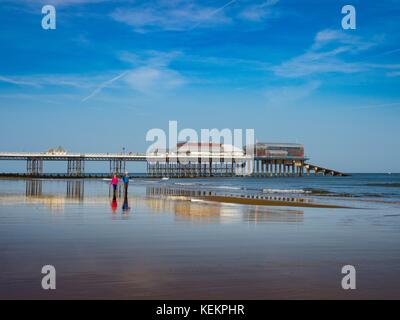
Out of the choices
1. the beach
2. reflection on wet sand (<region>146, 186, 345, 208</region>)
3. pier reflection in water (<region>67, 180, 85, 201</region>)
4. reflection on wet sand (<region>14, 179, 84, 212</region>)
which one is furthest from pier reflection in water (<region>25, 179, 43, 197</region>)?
the beach

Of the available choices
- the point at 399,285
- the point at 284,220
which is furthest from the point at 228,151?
the point at 399,285

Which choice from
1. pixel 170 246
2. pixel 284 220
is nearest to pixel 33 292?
pixel 170 246

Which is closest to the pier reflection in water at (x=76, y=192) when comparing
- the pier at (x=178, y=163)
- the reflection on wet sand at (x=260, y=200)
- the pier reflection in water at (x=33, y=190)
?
the pier reflection in water at (x=33, y=190)

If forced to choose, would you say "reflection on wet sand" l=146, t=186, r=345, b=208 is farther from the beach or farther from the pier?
the pier

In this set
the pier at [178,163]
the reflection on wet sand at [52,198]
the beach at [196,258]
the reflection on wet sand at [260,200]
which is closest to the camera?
the beach at [196,258]

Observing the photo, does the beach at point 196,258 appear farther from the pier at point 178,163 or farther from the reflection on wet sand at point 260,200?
the pier at point 178,163

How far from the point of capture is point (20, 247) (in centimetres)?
930

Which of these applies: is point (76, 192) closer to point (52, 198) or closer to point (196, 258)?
point (52, 198)

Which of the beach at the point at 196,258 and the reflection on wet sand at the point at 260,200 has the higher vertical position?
the beach at the point at 196,258

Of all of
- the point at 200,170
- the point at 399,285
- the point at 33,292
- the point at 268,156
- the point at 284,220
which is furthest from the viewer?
the point at 268,156

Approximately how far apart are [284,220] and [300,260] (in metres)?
7.23
